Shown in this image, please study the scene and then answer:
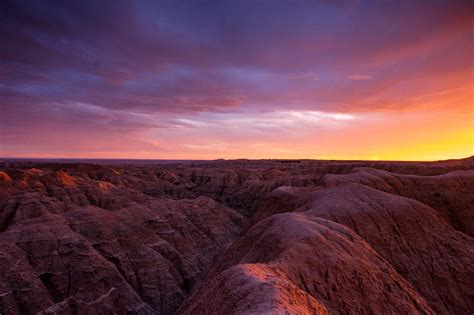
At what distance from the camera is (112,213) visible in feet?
143

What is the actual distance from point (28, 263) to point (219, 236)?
2798 cm

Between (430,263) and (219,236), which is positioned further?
(219,236)

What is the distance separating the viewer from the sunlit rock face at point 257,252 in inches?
625

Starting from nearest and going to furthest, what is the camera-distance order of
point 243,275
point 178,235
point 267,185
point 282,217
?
point 243,275
point 282,217
point 178,235
point 267,185

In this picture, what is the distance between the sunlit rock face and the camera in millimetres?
15875

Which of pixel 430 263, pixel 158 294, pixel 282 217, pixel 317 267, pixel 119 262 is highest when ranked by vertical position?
pixel 282 217

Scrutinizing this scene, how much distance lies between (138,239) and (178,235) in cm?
725

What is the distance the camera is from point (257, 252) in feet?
65.2

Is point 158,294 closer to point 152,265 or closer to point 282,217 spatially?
point 152,265

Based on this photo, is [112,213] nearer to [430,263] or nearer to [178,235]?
[178,235]

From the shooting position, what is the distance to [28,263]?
102ft

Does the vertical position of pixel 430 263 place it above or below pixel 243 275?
below

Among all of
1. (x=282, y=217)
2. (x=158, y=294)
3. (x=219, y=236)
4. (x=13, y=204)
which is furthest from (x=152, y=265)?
(x=13, y=204)

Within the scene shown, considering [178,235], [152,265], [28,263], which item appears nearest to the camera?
[28,263]
